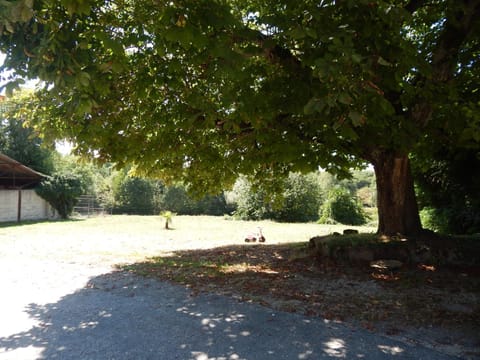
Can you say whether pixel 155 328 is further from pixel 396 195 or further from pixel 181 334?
pixel 396 195

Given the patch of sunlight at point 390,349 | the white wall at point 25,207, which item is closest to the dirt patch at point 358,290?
the patch of sunlight at point 390,349

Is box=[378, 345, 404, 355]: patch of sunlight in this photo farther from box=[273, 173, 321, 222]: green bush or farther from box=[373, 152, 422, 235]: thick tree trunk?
box=[273, 173, 321, 222]: green bush

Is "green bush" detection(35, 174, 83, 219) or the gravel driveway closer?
the gravel driveway

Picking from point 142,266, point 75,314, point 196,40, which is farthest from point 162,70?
point 142,266

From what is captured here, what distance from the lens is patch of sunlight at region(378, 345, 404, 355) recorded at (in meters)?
3.75

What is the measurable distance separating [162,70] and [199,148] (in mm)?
3004

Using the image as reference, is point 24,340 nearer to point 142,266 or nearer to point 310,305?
point 310,305

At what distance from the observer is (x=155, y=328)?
449cm

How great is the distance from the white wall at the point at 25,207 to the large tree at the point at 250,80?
59.7ft

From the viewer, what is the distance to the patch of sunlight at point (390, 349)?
12.3 feet

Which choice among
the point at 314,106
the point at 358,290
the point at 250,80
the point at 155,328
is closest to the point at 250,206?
the point at 358,290

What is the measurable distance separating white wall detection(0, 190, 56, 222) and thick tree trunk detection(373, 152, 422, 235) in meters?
23.2

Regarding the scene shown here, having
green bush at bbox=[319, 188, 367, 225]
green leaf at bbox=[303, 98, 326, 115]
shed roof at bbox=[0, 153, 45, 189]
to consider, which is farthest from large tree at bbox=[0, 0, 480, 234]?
shed roof at bbox=[0, 153, 45, 189]

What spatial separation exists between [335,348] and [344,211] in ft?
64.4
